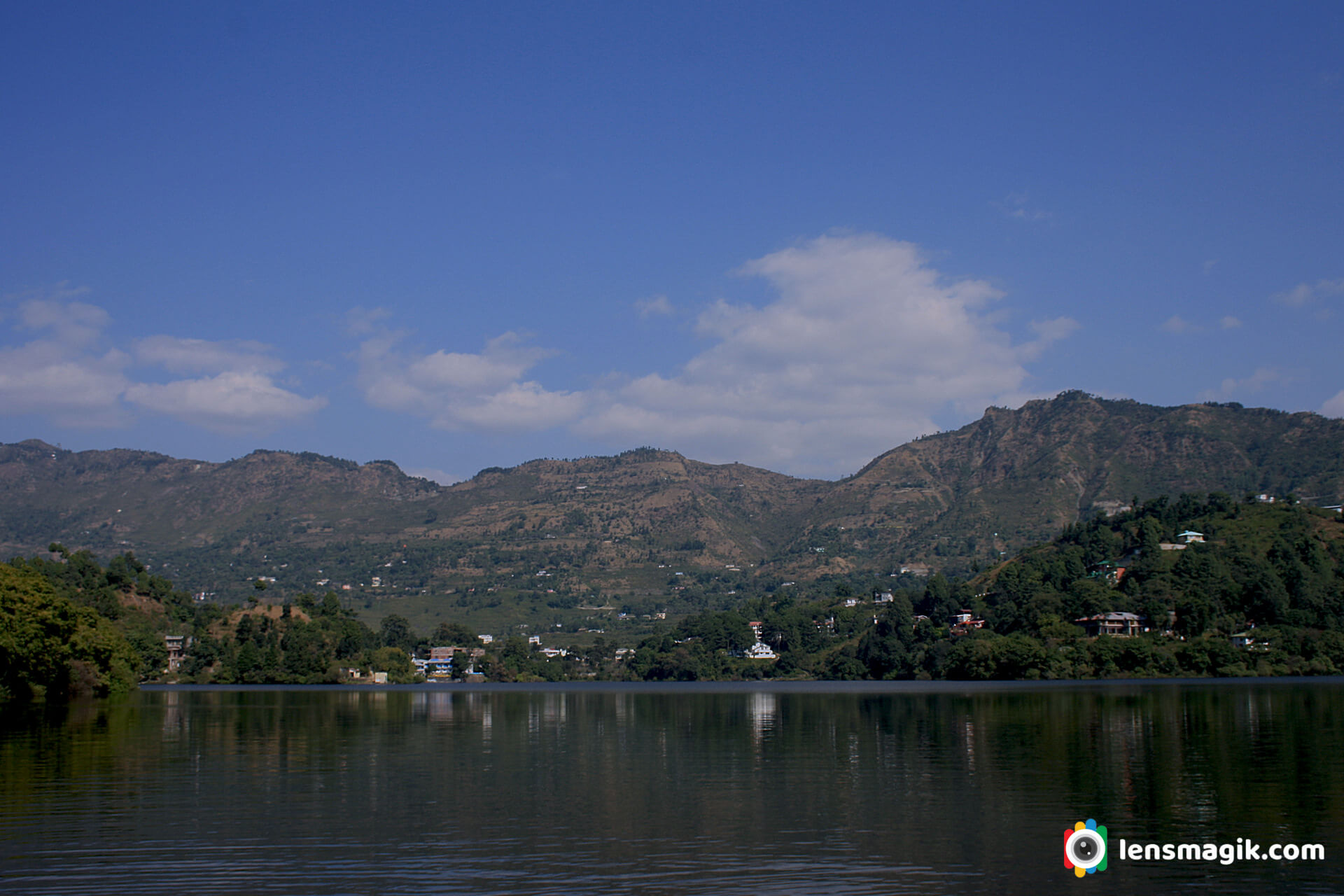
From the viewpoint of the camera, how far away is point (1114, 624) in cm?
17875

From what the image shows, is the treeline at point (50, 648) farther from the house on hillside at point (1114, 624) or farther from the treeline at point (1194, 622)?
the house on hillside at point (1114, 624)

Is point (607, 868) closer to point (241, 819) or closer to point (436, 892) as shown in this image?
point (436, 892)

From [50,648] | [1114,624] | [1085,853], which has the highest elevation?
[50,648]

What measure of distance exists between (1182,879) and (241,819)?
24.7m

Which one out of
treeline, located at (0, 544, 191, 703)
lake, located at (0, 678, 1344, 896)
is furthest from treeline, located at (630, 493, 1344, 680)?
treeline, located at (0, 544, 191, 703)

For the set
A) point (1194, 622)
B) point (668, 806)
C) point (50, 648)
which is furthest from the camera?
point (1194, 622)

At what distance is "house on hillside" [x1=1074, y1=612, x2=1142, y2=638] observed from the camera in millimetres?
177750

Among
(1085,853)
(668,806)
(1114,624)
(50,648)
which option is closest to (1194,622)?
(1114,624)

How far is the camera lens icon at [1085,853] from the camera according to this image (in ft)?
79.4

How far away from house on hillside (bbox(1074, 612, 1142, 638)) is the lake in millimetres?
111561

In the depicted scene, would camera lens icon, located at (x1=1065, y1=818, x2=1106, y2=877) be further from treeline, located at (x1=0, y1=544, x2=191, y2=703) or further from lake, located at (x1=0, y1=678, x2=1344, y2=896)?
treeline, located at (x1=0, y1=544, x2=191, y2=703)

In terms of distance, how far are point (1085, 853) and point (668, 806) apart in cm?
1345

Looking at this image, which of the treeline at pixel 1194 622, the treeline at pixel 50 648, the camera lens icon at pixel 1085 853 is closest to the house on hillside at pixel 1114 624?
the treeline at pixel 1194 622

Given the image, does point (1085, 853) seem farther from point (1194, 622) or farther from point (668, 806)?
point (1194, 622)
